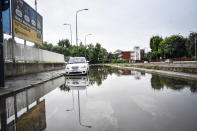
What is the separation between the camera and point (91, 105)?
4906 millimetres

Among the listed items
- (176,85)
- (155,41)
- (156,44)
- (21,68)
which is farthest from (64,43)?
(176,85)

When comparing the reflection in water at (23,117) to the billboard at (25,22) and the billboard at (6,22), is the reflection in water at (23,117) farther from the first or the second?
the billboard at (25,22)

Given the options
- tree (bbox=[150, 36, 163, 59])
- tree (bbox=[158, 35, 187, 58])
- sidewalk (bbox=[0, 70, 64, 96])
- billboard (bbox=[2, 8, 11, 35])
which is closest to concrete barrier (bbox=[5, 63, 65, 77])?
sidewalk (bbox=[0, 70, 64, 96])

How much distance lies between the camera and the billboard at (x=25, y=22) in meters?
15.0

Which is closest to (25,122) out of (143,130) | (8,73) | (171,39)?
(143,130)

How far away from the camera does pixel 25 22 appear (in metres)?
17.0

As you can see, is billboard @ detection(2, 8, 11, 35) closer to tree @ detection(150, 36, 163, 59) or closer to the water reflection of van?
the water reflection of van

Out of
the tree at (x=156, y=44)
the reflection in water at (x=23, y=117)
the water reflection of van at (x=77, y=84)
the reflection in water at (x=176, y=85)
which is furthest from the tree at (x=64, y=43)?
the reflection in water at (x=23, y=117)

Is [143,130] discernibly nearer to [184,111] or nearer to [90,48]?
[184,111]

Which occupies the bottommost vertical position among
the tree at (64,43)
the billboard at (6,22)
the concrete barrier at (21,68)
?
the concrete barrier at (21,68)

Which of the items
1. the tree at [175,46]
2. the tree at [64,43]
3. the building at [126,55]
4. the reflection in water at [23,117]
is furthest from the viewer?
the building at [126,55]

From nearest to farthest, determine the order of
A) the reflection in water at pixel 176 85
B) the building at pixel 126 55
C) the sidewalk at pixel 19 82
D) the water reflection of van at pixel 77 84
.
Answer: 1. the sidewalk at pixel 19 82
2. the reflection in water at pixel 176 85
3. the water reflection of van at pixel 77 84
4. the building at pixel 126 55

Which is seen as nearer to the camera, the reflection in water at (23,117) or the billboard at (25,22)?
the reflection in water at (23,117)

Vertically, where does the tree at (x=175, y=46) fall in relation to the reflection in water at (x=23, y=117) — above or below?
above
